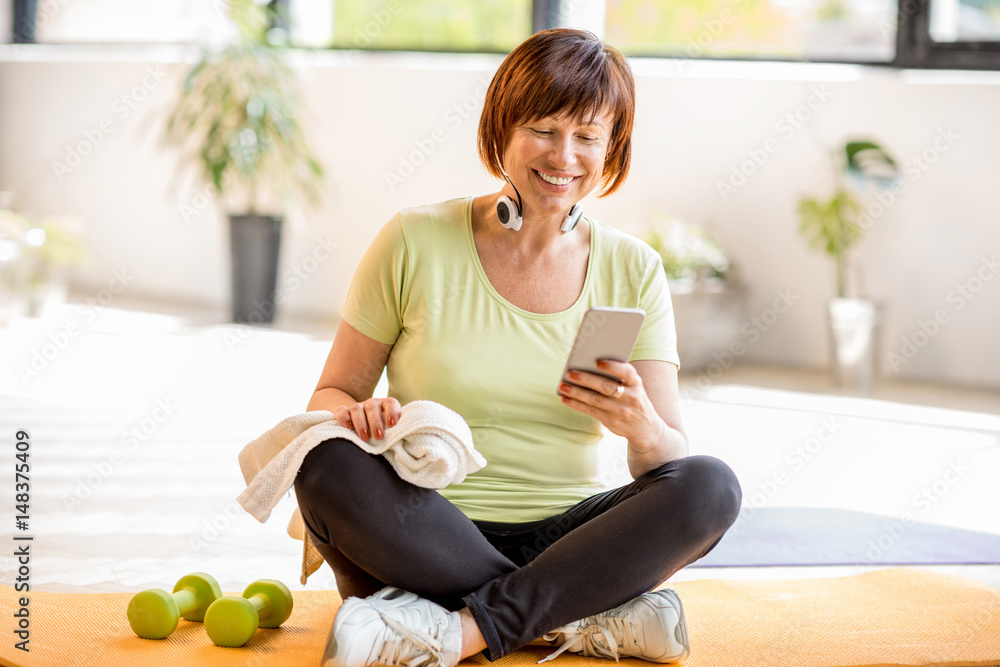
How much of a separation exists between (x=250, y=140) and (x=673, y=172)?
6.21 ft

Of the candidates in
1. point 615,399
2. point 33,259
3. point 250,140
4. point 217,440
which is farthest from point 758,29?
point 615,399

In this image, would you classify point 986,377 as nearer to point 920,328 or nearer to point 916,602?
point 920,328

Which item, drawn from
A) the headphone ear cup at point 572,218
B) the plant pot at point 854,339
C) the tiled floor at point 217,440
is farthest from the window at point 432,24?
the headphone ear cup at point 572,218

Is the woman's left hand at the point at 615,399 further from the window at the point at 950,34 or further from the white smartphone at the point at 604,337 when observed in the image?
the window at the point at 950,34

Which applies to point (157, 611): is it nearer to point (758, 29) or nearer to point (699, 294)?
point (699, 294)

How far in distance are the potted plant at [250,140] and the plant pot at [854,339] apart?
2.39m

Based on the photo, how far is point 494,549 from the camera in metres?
1.51

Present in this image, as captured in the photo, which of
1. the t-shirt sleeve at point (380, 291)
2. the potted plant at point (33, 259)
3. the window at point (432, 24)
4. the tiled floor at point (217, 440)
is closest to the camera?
the t-shirt sleeve at point (380, 291)

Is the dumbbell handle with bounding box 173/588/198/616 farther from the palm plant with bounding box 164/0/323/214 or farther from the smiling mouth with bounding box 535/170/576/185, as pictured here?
the palm plant with bounding box 164/0/323/214

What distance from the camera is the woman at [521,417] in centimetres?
144

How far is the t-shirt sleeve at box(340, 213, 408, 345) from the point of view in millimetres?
1626

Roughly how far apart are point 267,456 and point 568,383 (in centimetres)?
41

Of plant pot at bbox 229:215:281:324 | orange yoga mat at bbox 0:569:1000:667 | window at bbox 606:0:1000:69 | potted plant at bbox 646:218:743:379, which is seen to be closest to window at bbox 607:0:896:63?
window at bbox 606:0:1000:69

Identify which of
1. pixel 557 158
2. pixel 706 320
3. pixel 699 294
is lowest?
pixel 706 320
